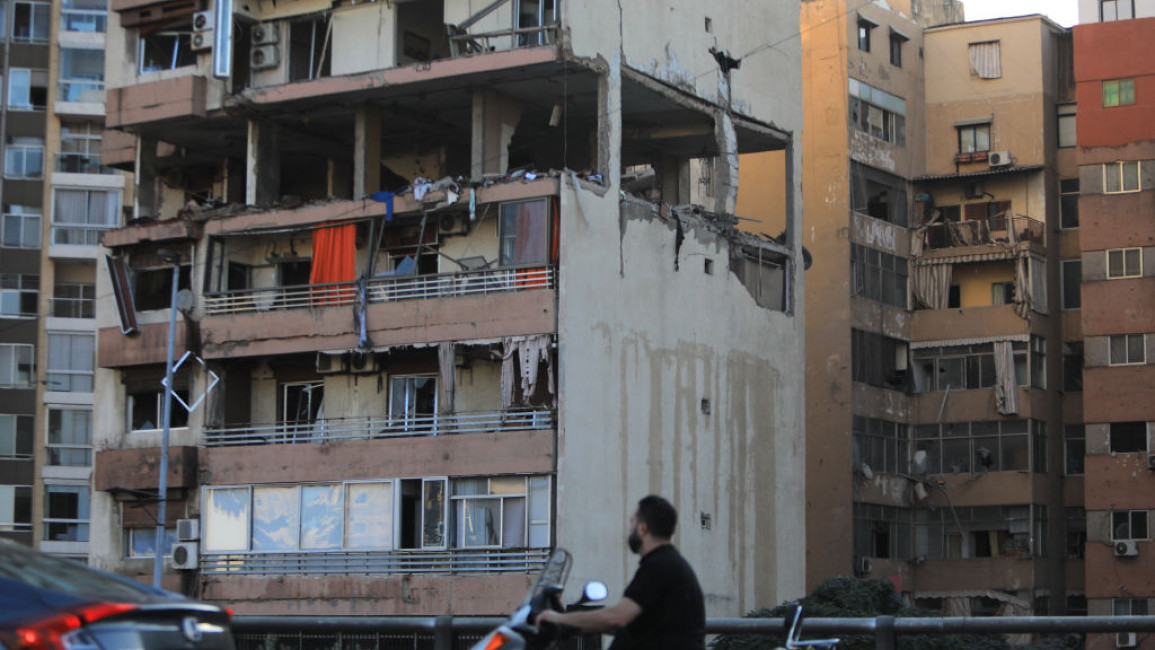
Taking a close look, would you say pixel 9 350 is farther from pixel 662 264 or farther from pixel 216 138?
pixel 662 264

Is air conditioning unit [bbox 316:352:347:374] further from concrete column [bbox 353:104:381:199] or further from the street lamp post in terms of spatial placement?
concrete column [bbox 353:104:381:199]

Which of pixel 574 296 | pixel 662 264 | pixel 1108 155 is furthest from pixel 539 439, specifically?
pixel 1108 155

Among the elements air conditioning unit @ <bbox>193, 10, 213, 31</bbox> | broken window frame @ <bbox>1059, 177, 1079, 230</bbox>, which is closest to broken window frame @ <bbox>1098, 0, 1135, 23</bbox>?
broken window frame @ <bbox>1059, 177, 1079, 230</bbox>

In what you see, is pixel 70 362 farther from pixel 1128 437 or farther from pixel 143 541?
pixel 1128 437

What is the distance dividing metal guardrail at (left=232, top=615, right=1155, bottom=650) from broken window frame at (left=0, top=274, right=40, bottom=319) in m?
47.4

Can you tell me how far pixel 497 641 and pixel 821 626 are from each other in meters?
4.06

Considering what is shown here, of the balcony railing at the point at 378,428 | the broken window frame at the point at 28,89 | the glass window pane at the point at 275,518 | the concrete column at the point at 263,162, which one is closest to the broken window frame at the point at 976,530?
the balcony railing at the point at 378,428

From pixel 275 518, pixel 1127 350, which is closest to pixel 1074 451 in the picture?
pixel 1127 350

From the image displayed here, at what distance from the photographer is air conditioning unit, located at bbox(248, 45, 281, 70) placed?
41.3m

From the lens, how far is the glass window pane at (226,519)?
129 ft

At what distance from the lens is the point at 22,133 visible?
60.6 metres

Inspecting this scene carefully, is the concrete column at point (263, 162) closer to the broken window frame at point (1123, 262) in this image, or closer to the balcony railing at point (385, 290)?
the balcony railing at point (385, 290)

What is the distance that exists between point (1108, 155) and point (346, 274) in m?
23.7

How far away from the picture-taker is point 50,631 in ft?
29.4
